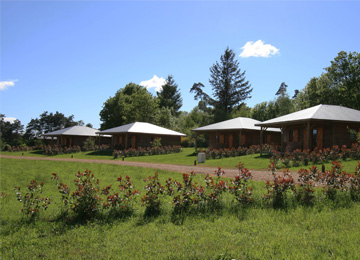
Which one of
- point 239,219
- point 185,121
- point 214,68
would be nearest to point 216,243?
point 239,219

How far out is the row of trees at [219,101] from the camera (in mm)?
40938

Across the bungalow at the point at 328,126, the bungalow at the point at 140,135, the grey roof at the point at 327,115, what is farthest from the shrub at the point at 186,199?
the bungalow at the point at 140,135

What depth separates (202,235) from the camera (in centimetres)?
506

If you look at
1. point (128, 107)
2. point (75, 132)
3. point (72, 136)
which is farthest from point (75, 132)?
point (128, 107)

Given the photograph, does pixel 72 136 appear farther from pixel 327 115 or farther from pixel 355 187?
pixel 355 187

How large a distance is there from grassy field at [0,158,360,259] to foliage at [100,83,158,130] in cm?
4521

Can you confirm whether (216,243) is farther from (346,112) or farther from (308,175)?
(346,112)

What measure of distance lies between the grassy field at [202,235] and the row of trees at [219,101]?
39.2m

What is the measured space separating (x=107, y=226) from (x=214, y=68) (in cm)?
5630

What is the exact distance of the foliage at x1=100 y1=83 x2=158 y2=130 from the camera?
169 ft

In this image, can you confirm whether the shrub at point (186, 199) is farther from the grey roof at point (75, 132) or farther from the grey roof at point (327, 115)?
the grey roof at point (75, 132)

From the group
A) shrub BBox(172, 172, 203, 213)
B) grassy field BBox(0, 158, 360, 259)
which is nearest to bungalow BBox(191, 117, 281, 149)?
shrub BBox(172, 172, 203, 213)

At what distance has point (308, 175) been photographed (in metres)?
7.01

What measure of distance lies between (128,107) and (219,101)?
19.9 m
